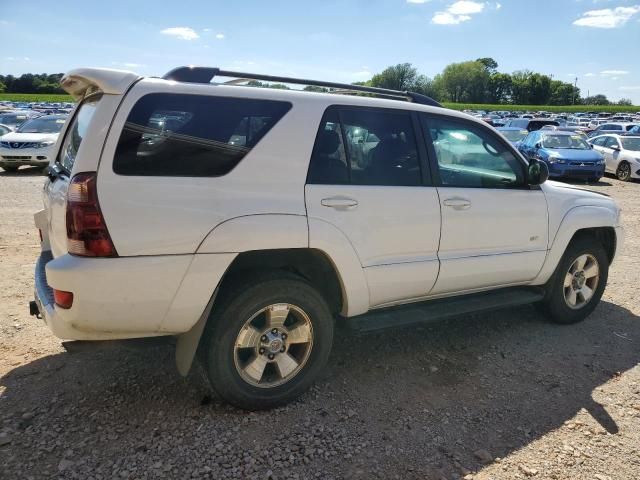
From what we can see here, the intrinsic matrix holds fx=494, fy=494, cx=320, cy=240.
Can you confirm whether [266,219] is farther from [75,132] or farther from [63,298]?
[75,132]

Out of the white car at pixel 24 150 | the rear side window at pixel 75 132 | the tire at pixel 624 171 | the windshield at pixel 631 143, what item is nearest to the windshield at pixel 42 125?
the white car at pixel 24 150

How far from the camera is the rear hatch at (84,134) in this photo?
2.47 meters

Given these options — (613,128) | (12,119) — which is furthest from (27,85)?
(613,128)

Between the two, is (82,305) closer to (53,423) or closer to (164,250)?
(164,250)

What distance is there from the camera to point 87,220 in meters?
2.41

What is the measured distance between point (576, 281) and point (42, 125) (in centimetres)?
1560

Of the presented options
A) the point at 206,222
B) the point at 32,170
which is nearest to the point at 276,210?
the point at 206,222

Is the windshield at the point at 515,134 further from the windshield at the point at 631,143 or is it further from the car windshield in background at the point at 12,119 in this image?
the car windshield in background at the point at 12,119

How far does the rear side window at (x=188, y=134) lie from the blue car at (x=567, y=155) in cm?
1393

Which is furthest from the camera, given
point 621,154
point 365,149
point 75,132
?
point 621,154

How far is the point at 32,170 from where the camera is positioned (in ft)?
48.6

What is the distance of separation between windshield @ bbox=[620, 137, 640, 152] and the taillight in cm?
1847

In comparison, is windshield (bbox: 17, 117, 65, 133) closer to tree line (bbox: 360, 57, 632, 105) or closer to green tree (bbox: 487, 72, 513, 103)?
tree line (bbox: 360, 57, 632, 105)

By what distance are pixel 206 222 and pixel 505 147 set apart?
2540 mm
